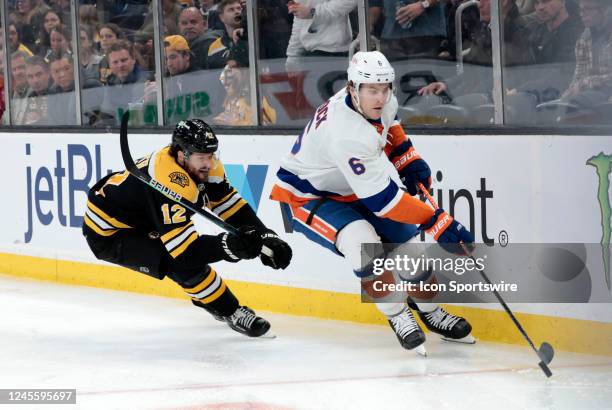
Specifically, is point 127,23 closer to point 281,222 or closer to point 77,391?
point 281,222

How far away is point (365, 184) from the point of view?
4.59 m

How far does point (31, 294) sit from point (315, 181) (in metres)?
2.45

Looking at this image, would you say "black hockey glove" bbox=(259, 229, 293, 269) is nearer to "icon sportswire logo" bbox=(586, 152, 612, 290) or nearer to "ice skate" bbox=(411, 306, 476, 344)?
"ice skate" bbox=(411, 306, 476, 344)

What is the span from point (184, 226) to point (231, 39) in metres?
1.58

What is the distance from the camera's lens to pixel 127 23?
22.9ft

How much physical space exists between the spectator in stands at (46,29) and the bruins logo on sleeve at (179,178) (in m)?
2.78

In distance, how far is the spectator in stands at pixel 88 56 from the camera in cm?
726

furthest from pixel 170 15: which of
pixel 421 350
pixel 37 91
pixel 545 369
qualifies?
pixel 545 369

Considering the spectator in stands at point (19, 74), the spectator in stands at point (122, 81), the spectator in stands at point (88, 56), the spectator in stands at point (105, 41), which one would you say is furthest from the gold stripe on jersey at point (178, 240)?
the spectator in stands at point (19, 74)

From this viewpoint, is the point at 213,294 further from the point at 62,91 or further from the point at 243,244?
the point at 62,91

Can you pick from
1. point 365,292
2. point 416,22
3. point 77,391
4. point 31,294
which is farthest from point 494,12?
point 31,294

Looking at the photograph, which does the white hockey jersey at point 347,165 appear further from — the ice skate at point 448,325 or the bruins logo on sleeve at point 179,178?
the ice skate at point 448,325

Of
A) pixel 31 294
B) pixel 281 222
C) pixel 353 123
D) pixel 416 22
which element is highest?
pixel 416 22

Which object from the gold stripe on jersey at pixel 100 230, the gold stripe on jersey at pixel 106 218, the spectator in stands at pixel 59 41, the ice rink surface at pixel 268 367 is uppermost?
the spectator in stands at pixel 59 41
